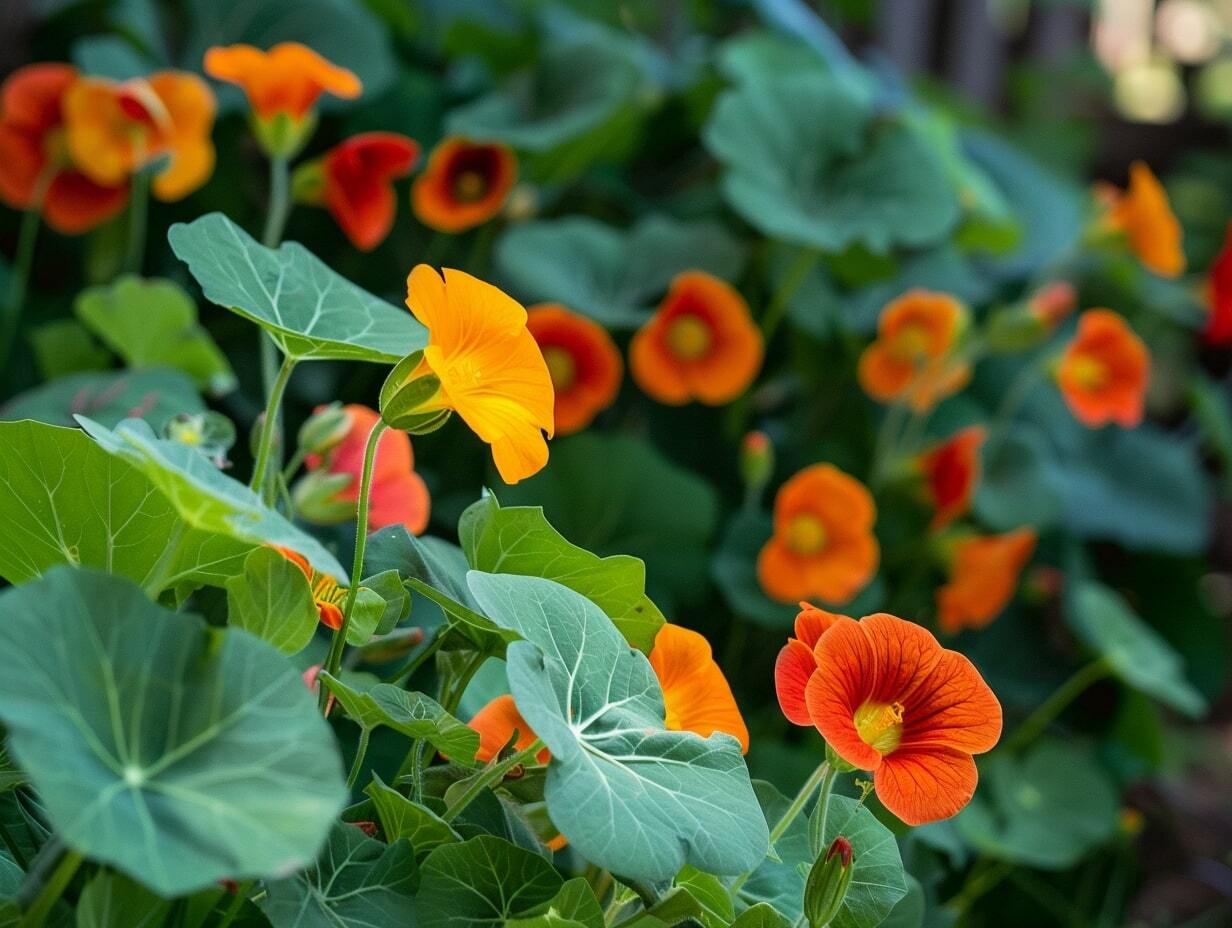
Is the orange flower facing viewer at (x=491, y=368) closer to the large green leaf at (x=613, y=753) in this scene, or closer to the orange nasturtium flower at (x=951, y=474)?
the large green leaf at (x=613, y=753)

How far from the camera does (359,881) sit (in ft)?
1.19

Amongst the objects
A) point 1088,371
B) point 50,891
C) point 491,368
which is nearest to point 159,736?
point 50,891

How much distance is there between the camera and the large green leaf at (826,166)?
1064 mm

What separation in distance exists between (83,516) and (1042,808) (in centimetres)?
88

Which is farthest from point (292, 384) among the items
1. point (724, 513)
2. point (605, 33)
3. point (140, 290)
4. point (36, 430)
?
point (36, 430)

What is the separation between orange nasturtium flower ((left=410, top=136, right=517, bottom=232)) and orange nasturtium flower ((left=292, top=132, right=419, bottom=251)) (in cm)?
8

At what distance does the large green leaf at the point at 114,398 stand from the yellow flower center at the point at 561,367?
285mm

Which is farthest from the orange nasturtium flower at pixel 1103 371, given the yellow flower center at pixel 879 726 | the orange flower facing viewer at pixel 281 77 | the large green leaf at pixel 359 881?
the large green leaf at pixel 359 881

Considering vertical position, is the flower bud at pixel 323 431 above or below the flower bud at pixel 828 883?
below

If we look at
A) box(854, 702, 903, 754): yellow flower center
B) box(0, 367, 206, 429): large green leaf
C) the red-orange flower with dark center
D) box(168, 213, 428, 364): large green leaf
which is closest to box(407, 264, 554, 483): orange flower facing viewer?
box(168, 213, 428, 364): large green leaf

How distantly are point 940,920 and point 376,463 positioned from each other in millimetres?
333

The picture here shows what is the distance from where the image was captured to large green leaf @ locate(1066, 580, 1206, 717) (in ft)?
3.49

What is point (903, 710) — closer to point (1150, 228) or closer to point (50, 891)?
point (50, 891)

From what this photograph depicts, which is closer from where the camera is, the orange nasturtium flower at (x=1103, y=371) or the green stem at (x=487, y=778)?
the green stem at (x=487, y=778)
